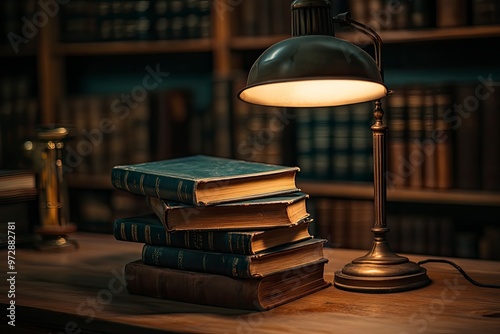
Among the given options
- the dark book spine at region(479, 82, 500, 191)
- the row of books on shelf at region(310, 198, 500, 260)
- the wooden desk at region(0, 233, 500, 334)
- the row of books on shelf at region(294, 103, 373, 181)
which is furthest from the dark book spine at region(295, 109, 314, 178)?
the wooden desk at region(0, 233, 500, 334)

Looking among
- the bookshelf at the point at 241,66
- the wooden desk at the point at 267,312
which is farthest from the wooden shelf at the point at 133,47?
the wooden desk at the point at 267,312

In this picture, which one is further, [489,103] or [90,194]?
[90,194]

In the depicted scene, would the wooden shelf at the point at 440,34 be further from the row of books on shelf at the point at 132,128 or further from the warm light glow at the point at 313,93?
the warm light glow at the point at 313,93

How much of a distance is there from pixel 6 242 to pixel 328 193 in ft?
2.90

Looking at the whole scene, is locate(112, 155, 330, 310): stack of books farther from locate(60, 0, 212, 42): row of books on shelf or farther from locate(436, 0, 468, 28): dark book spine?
locate(60, 0, 212, 42): row of books on shelf

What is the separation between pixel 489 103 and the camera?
2143 mm

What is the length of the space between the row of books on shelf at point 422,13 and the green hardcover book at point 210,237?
914 mm

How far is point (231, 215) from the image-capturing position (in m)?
1.49

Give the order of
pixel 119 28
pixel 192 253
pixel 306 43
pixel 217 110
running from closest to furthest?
pixel 306 43, pixel 192 253, pixel 217 110, pixel 119 28

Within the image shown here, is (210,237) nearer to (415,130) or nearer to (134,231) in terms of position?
(134,231)

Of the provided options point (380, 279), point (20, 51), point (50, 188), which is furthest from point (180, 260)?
point (20, 51)

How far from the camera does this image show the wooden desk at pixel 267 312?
4.36 ft

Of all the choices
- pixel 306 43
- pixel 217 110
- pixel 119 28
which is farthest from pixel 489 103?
pixel 119 28

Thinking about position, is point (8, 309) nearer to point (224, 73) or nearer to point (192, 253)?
point (192, 253)
